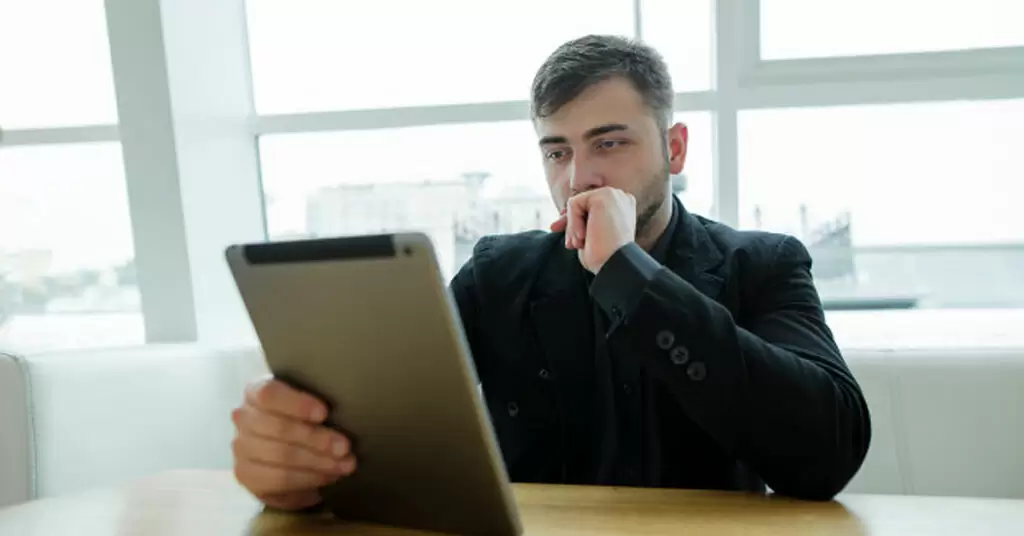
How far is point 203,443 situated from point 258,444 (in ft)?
3.28

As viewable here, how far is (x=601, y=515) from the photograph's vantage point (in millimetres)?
755

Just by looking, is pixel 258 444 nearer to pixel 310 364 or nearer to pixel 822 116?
pixel 310 364

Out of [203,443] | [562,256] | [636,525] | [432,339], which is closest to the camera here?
[432,339]

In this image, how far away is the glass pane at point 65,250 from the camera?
2146mm

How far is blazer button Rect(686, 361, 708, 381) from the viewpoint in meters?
0.80

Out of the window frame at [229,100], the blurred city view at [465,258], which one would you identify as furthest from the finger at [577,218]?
the window frame at [229,100]

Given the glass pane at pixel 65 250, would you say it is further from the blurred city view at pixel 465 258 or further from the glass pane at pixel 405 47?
the glass pane at pixel 405 47

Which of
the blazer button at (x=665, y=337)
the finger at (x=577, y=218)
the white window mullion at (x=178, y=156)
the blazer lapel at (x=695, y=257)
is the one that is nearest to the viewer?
the blazer button at (x=665, y=337)

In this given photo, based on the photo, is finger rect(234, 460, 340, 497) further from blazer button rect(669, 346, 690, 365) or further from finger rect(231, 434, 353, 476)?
blazer button rect(669, 346, 690, 365)

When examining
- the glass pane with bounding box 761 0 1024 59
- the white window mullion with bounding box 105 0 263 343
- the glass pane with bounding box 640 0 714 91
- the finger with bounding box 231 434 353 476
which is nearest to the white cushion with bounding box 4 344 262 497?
the white window mullion with bounding box 105 0 263 343

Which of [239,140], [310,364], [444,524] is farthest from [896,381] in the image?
[239,140]

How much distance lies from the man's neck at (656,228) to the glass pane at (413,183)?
2.78 ft

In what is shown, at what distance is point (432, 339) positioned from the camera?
0.59 m

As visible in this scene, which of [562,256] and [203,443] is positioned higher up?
[562,256]
